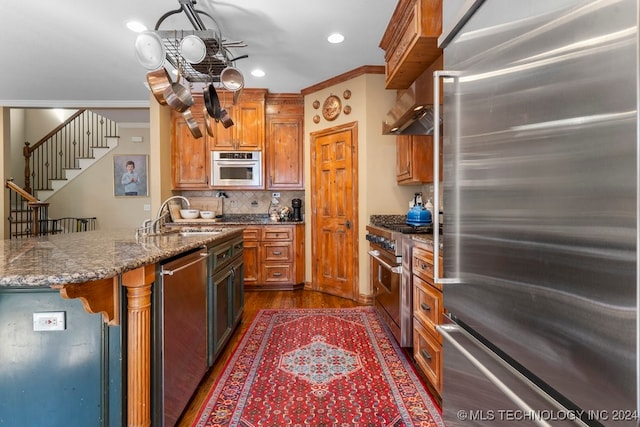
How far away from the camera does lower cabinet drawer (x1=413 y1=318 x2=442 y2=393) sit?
1790mm

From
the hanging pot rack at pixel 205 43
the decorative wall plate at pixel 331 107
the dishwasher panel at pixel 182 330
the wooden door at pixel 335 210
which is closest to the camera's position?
the dishwasher panel at pixel 182 330

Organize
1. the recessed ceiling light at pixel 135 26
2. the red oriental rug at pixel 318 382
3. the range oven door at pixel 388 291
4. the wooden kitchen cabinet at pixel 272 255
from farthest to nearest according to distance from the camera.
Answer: the wooden kitchen cabinet at pixel 272 255 < the recessed ceiling light at pixel 135 26 < the range oven door at pixel 388 291 < the red oriental rug at pixel 318 382

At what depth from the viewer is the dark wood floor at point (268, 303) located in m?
2.24

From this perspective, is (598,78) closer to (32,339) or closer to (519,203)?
(519,203)

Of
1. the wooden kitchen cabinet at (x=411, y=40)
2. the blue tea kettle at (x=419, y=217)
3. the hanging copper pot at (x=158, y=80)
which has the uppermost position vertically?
the wooden kitchen cabinet at (x=411, y=40)

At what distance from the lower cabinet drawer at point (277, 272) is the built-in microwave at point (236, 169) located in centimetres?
116

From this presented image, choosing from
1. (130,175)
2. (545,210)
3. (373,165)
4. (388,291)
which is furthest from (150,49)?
(130,175)

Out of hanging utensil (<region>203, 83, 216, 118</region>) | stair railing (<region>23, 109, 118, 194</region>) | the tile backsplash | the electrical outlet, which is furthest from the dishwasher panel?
stair railing (<region>23, 109, 118, 194</region>)

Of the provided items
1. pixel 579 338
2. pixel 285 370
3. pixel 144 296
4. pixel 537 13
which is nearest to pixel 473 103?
pixel 537 13

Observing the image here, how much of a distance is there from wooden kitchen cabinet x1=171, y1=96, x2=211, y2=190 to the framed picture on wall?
263 cm

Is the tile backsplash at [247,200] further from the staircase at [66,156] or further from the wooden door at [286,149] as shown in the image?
the staircase at [66,156]

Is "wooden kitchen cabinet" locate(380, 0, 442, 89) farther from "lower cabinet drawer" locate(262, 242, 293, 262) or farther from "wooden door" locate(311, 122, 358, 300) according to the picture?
"lower cabinet drawer" locate(262, 242, 293, 262)

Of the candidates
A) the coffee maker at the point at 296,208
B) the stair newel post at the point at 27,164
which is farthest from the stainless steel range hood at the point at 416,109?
the stair newel post at the point at 27,164

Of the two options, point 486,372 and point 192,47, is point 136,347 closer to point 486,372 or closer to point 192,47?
point 486,372
